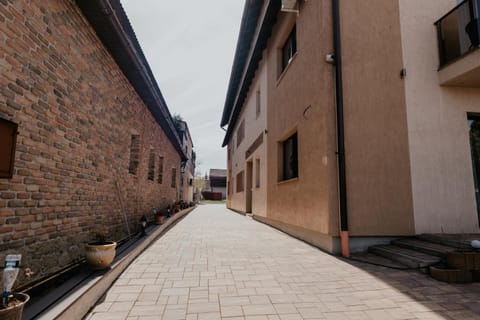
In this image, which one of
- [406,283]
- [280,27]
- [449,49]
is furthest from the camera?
[280,27]

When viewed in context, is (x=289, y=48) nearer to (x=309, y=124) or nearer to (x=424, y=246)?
(x=309, y=124)

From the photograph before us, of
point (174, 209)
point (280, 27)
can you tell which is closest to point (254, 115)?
point (280, 27)

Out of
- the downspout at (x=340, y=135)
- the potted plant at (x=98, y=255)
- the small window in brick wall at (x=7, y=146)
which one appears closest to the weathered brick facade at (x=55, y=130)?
the small window in brick wall at (x=7, y=146)

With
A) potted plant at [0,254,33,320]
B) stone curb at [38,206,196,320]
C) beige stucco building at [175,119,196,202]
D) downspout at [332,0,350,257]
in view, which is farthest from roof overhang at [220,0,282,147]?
potted plant at [0,254,33,320]

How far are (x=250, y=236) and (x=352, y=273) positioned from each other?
10.9 ft

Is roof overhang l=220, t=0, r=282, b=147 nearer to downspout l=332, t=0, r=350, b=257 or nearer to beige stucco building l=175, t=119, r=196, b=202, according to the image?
downspout l=332, t=0, r=350, b=257

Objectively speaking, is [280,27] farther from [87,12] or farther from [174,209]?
[174,209]

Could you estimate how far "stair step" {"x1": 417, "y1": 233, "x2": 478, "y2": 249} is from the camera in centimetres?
388

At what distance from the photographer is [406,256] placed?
3.83 m

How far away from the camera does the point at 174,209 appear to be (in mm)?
11609

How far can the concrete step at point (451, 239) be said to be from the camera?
389 centimetres

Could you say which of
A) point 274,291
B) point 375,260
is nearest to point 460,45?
point 375,260

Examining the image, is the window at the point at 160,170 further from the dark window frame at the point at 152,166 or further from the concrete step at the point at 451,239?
the concrete step at the point at 451,239

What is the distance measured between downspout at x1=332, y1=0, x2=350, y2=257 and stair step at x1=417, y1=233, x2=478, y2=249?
4.52 feet
